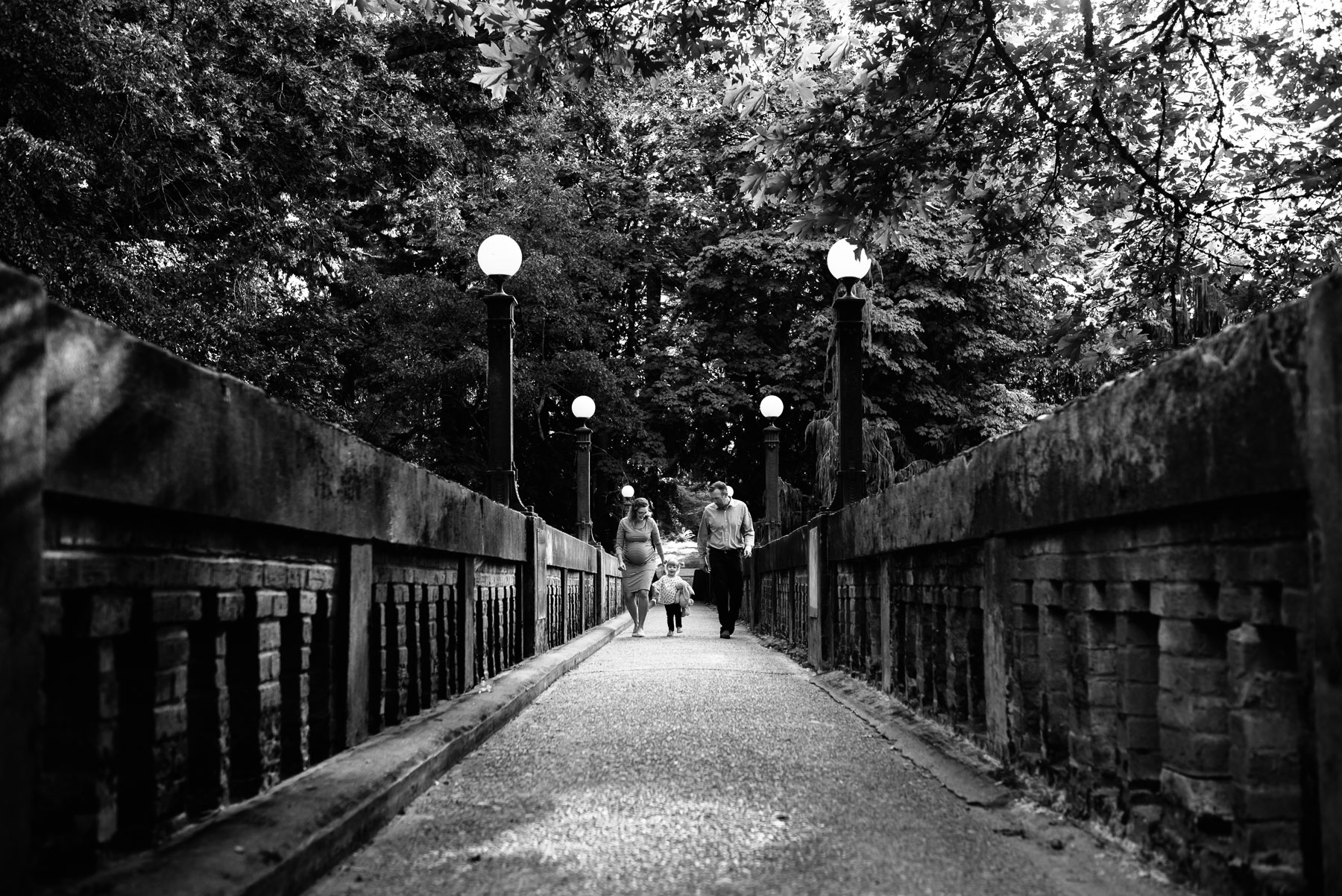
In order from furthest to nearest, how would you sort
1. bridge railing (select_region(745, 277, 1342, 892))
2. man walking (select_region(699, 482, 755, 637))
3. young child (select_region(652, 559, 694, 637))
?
1. young child (select_region(652, 559, 694, 637))
2. man walking (select_region(699, 482, 755, 637))
3. bridge railing (select_region(745, 277, 1342, 892))

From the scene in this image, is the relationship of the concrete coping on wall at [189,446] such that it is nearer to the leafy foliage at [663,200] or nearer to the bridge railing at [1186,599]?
the bridge railing at [1186,599]

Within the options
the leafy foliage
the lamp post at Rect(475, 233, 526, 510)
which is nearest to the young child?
the leafy foliage

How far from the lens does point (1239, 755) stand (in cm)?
282

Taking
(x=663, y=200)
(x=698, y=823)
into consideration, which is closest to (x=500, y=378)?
(x=698, y=823)

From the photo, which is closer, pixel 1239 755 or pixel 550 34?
pixel 1239 755

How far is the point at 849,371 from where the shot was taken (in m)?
9.84

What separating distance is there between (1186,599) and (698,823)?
1678mm

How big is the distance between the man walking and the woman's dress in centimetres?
68

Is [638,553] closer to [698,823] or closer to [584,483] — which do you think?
[584,483]

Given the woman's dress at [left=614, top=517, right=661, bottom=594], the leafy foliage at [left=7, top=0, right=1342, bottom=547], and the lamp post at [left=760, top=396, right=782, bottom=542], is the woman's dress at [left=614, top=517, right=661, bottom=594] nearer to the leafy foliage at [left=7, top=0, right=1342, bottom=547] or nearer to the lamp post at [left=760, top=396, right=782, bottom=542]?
the leafy foliage at [left=7, top=0, right=1342, bottom=547]

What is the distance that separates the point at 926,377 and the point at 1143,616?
1034 inches

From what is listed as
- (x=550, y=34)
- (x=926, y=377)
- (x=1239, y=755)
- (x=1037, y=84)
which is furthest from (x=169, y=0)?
(x=926, y=377)

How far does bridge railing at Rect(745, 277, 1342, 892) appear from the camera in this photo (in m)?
2.44

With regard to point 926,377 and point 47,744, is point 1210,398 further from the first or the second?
point 926,377
